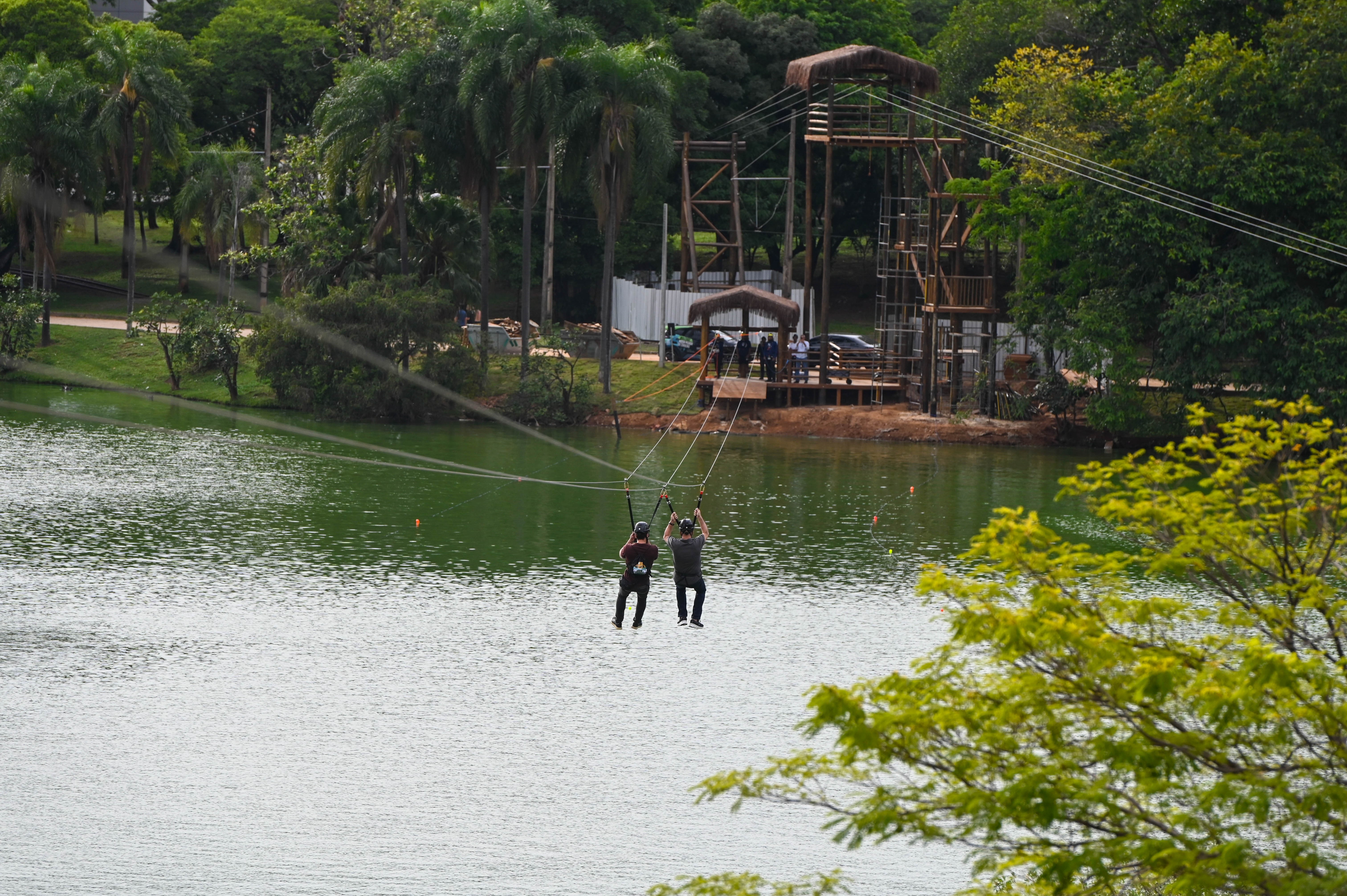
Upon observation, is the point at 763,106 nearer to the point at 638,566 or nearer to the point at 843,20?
the point at 843,20

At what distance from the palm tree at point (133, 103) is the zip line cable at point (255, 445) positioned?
838cm

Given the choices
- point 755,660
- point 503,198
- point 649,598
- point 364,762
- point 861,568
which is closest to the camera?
point 364,762

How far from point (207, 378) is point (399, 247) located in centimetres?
954

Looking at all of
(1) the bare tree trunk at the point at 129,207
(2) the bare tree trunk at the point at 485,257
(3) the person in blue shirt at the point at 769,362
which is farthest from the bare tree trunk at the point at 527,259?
(1) the bare tree trunk at the point at 129,207

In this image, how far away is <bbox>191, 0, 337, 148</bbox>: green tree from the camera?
7412 centimetres

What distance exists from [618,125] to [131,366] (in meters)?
21.3

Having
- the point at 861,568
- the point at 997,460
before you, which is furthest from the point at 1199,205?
the point at 861,568

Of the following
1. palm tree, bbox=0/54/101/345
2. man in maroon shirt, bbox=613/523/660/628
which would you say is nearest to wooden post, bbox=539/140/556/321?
palm tree, bbox=0/54/101/345

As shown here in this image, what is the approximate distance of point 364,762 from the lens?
1798 centimetres

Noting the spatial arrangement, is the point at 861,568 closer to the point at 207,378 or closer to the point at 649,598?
the point at 649,598

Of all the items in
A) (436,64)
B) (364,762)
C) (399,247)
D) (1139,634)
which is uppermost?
(436,64)

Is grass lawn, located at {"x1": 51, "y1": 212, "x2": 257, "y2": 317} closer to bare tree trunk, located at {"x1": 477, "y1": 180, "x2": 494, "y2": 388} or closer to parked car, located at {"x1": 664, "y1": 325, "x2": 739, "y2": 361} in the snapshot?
bare tree trunk, located at {"x1": 477, "y1": 180, "x2": 494, "y2": 388}

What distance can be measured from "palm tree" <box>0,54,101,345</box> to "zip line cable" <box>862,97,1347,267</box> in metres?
30.7

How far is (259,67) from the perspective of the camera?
76000mm
